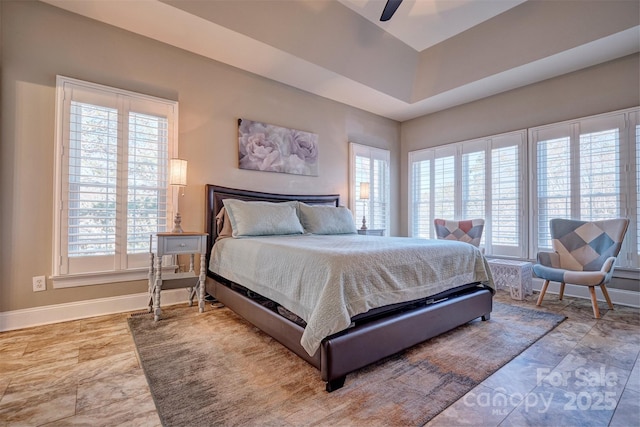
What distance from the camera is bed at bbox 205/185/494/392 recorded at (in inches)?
64.8

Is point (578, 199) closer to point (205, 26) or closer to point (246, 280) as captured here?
point (246, 280)

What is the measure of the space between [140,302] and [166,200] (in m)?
1.12

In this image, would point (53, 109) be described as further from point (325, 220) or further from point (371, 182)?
point (371, 182)

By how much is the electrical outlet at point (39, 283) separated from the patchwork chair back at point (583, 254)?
498 cm

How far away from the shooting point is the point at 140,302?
3102mm

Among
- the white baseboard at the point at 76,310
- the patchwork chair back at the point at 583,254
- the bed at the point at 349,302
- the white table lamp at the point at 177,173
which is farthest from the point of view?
the white table lamp at the point at 177,173

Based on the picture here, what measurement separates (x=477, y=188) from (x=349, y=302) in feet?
13.0

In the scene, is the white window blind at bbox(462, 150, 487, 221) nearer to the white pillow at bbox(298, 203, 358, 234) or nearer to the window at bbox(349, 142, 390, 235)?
the window at bbox(349, 142, 390, 235)

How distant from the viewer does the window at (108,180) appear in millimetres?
2701

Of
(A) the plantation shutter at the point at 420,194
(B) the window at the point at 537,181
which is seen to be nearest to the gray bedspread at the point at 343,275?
(B) the window at the point at 537,181

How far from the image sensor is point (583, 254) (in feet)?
11.1

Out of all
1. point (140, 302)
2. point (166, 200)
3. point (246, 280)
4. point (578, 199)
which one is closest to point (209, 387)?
point (246, 280)

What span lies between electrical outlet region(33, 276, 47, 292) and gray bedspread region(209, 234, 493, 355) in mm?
1673

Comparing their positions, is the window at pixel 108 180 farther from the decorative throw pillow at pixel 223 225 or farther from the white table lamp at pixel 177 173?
the decorative throw pillow at pixel 223 225
